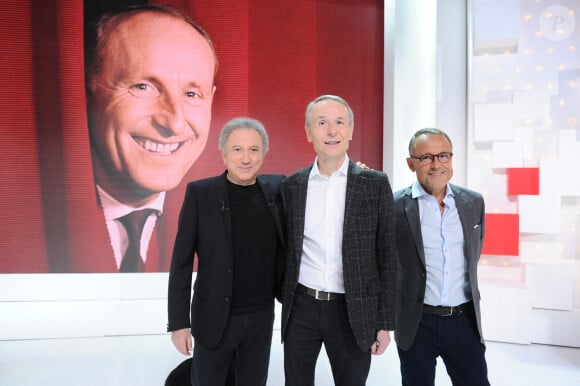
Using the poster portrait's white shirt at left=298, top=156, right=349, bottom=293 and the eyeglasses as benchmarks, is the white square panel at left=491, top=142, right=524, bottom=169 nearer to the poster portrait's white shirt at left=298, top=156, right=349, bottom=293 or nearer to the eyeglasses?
the eyeglasses

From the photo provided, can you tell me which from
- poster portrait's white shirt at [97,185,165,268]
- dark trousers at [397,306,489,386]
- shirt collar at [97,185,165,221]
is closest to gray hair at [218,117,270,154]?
dark trousers at [397,306,489,386]

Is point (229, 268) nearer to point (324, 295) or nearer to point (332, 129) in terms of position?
point (324, 295)

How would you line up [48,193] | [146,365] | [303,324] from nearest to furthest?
1. [303,324]
2. [146,365]
3. [48,193]

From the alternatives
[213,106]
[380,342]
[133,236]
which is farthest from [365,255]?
[133,236]

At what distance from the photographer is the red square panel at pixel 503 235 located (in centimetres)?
341

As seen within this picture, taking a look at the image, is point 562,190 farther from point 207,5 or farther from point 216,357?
point 207,5

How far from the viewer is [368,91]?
13.1ft

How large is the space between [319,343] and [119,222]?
279 cm

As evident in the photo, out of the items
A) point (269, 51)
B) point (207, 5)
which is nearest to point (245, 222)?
point (269, 51)

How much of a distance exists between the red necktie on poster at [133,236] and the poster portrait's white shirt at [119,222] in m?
0.03

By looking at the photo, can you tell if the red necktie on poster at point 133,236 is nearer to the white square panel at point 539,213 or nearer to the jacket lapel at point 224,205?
the jacket lapel at point 224,205

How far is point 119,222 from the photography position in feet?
12.1

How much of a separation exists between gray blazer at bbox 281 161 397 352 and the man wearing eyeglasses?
0.57ft

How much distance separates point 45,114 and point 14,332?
206 cm
